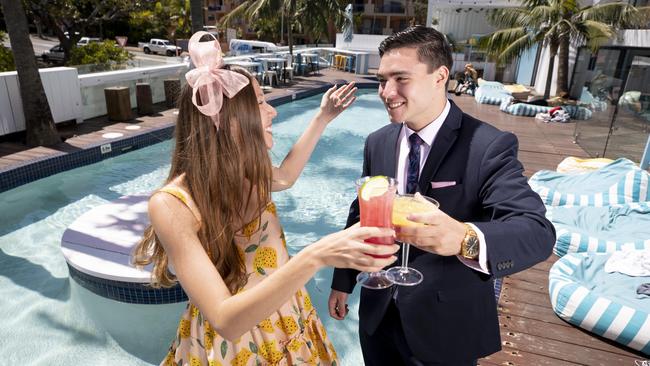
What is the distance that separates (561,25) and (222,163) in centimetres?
1692

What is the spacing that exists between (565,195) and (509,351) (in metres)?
3.50

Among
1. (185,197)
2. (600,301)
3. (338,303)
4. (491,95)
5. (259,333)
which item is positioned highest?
(185,197)

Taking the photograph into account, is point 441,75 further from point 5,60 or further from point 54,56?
point 54,56

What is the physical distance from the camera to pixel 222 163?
145 cm

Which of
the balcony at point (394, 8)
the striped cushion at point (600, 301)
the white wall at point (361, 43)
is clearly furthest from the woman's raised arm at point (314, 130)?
the balcony at point (394, 8)

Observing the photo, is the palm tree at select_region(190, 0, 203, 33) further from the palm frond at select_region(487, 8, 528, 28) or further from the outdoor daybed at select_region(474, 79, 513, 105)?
the palm frond at select_region(487, 8, 528, 28)

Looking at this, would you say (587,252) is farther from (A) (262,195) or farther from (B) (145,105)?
(B) (145,105)

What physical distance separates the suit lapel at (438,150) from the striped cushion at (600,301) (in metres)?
2.44

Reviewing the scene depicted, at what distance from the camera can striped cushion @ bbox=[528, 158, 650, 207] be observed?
Answer: 17.4 ft

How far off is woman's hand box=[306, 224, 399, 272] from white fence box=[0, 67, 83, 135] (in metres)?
9.11

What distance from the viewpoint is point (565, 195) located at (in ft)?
18.7

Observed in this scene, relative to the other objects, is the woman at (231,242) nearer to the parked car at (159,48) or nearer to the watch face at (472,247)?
the watch face at (472,247)

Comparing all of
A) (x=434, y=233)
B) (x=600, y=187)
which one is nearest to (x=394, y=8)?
(x=600, y=187)

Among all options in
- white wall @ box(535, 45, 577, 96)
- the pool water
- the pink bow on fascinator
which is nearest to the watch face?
the pink bow on fascinator
